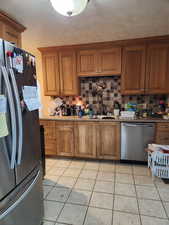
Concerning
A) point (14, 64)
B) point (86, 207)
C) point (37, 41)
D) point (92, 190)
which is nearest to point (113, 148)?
point (92, 190)

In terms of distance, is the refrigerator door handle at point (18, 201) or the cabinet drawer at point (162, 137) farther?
the cabinet drawer at point (162, 137)

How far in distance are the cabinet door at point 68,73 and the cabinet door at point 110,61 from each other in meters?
0.55

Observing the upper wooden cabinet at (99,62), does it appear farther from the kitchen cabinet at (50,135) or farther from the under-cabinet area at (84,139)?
the kitchen cabinet at (50,135)

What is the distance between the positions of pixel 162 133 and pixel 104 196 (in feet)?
4.85

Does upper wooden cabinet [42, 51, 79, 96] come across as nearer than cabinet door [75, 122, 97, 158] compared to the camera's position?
No

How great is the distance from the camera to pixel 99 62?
300 cm

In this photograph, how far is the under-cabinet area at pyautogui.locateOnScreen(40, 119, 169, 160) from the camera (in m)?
2.83

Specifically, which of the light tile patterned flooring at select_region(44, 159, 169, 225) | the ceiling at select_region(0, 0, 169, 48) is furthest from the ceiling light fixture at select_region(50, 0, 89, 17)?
the light tile patterned flooring at select_region(44, 159, 169, 225)

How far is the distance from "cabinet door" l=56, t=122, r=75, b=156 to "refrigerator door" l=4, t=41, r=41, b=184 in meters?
1.49

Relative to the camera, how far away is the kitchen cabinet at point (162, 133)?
2603mm

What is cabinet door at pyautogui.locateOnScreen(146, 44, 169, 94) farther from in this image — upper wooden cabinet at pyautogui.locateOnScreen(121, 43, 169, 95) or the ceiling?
the ceiling

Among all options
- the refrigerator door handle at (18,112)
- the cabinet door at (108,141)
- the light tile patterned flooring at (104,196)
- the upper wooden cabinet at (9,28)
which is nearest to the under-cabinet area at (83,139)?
the cabinet door at (108,141)

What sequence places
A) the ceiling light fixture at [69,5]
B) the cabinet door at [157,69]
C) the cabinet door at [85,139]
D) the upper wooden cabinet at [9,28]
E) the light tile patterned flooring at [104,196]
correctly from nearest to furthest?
the ceiling light fixture at [69,5] → the light tile patterned flooring at [104,196] → the upper wooden cabinet at [9,28] → the cabinet door at [157,69] → the cabinet door at [85,139]

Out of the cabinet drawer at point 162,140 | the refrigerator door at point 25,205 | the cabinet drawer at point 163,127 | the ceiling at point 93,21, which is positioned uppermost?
the ceiling at point 93,21
